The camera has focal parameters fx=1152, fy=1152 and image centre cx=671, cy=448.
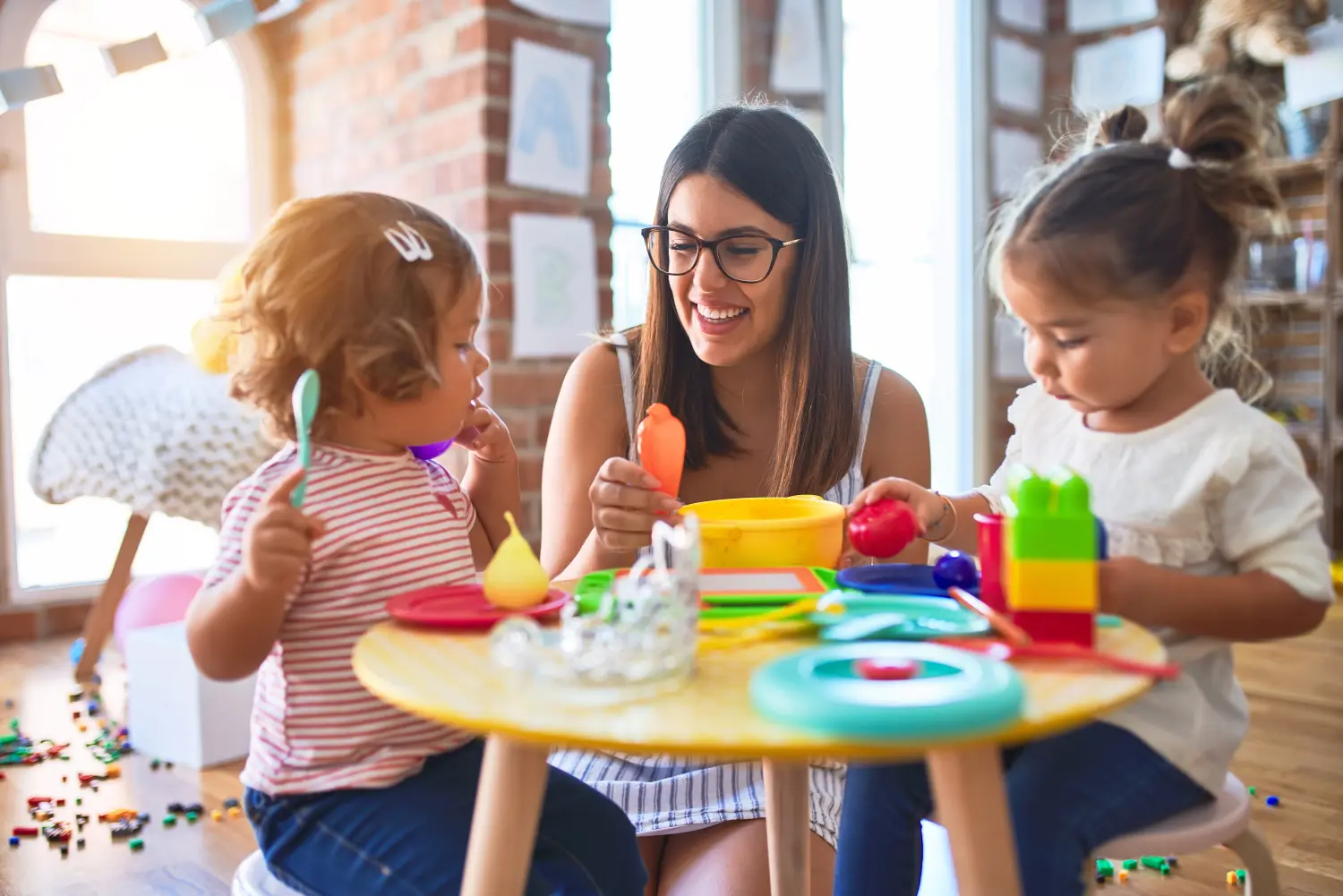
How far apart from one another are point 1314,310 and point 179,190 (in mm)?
3594

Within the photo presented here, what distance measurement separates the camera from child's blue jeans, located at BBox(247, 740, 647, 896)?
775 mm

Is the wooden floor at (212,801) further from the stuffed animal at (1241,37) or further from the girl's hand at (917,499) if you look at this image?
the stuffed animal at (1241,37)

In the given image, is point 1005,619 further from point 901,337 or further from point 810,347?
point 901,337

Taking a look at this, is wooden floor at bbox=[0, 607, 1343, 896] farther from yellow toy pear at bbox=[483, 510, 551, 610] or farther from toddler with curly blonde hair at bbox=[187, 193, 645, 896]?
yellow toy pear at bbox=[483, 510, 551, 610]

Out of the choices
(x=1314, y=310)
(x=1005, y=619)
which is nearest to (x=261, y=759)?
(x=1005, y=619)

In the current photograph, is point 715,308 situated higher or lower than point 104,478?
higher

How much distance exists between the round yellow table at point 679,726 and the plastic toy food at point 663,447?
341mm

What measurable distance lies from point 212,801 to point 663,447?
1.18m

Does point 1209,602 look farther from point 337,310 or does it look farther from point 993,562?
point 337,310

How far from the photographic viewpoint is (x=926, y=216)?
3924 mm

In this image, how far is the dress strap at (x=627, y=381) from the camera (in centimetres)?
140

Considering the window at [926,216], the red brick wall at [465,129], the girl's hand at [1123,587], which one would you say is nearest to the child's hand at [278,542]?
the girl's hand at [1123,587]

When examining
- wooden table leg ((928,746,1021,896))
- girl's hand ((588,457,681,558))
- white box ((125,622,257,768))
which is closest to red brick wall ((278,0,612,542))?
white box ((125,622,257,768))

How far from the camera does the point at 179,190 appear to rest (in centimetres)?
302
